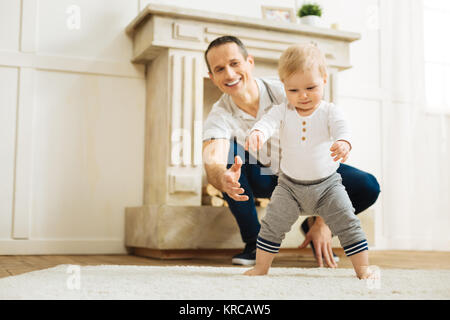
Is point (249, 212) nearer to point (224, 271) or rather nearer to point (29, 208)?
point (224, 271)

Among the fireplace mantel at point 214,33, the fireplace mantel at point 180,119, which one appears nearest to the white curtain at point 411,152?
the fireplace mantel at point 214,33

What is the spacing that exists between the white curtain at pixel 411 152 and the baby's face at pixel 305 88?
1.82m

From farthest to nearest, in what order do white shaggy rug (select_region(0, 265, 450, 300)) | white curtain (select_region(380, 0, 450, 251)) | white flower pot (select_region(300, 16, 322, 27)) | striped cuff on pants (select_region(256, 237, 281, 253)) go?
white curtain (select_region(380, 0, 450, 251)), white flower pot (select_region(300, 16, 322, 27)), striped cuff on pants (select_region(256, 237, 281, 253)), white shaggy rug (select_region(0, 265, 450, 300))

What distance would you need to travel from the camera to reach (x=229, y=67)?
1.56m

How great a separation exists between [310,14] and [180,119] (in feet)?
2.98

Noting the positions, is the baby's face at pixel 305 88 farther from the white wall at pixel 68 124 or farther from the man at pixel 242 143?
the white wall at pixel 68 124

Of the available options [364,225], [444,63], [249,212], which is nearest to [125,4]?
[249,212]

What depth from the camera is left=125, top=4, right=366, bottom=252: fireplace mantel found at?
6.81 feet

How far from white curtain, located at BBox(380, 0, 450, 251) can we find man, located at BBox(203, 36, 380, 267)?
4.13 feet

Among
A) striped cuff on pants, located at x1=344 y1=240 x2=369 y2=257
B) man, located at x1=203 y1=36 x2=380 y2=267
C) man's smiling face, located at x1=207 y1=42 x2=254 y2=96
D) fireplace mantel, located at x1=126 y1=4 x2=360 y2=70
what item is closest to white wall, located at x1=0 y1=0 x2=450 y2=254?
fireplace mantel, located at x1=126 y1=4 x2=360 y2=70

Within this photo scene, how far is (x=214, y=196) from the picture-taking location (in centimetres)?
229

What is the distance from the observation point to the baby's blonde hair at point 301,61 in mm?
1180

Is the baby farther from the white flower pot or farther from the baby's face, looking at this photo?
the white flower pot

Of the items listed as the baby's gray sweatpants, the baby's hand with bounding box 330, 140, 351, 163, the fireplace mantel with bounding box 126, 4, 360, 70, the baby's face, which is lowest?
the baby's gray sweatpants
